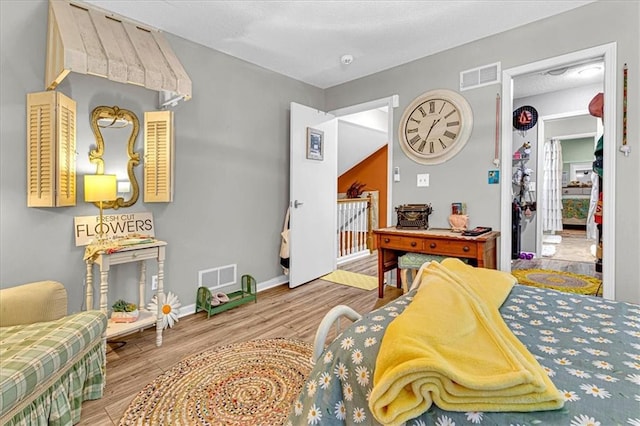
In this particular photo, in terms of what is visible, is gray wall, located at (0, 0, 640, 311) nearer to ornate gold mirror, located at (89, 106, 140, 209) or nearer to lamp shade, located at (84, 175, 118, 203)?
ornate gold mirror, located at (89, 106, 140, 209)

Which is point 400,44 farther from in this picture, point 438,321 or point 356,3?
point 438,321

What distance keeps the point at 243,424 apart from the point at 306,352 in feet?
2.37

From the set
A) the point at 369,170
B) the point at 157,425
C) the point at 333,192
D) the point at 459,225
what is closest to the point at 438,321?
the point at 157,425

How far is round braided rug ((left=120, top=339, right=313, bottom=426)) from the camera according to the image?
61.7 inches

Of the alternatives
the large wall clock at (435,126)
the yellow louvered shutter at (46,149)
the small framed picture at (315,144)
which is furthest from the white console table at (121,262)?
the large wall clock at (435,126)

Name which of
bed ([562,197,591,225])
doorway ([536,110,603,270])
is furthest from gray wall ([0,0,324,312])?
bed ([562,197,591,225])

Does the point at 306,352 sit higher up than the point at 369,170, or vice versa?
the point at 369,170

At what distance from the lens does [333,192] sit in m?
4.26

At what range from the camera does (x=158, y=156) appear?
8.59 ft

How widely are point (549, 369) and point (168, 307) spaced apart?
8.60 feet

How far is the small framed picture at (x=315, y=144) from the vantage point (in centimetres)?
382

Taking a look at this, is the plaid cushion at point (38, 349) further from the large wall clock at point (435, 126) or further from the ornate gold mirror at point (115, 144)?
the large wall clock at point (435, 126)

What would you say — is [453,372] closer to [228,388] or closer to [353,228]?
[228,388]

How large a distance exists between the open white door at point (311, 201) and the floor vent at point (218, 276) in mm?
690
